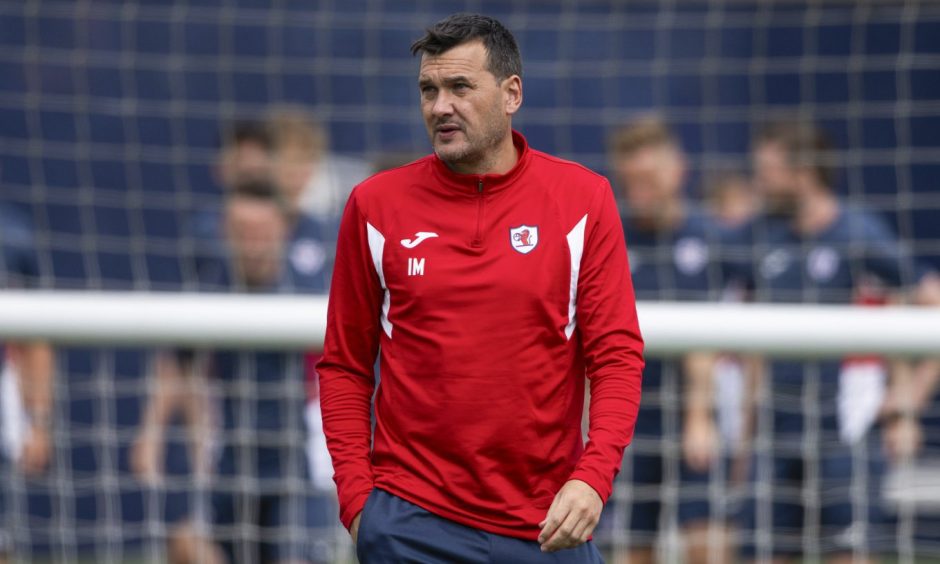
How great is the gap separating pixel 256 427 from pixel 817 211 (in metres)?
2.38

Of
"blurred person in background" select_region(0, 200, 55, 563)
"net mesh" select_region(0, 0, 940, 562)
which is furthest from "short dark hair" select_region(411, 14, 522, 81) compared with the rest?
"net mesh" select_region(0, 0, 940, 562)

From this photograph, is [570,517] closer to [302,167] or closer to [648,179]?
[648,179]

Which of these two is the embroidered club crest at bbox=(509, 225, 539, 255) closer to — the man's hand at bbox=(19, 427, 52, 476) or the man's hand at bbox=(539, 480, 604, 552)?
the man's hand at bbox=(539, 480, 604, 552)

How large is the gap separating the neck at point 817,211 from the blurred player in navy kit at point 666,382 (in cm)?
38

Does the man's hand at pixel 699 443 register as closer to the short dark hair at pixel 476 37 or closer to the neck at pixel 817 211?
the neck at pixel 817 211

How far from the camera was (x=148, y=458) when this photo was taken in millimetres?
5445

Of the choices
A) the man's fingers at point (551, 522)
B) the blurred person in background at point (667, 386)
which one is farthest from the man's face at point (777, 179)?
the man's fingers at point (551, 522)

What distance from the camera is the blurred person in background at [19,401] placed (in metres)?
5.59

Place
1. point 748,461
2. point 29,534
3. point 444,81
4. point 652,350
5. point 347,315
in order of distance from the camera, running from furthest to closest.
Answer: point 29,534 → point 748,461 → point 652,350 → point 347,315 → point 444,81

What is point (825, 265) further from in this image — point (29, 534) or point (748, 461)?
point (29, 534)

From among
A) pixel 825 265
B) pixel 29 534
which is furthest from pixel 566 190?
pixel 29 534

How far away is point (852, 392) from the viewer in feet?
17.8

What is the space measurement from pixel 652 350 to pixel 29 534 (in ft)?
12.1

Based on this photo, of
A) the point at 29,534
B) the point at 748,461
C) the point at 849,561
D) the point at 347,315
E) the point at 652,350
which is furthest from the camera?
the point at 29,534
